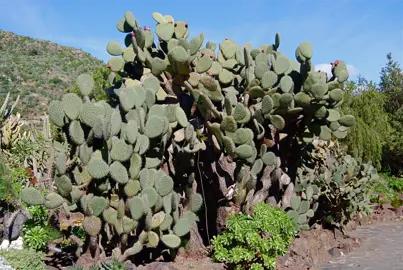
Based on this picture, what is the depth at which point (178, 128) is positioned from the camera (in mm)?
6242

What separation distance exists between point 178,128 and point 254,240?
1.62 m

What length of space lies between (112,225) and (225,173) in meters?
1.70

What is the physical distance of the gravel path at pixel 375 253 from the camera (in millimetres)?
7059

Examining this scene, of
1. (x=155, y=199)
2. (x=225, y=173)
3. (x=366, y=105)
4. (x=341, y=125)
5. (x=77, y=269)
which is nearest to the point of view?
(x=77, y=269)

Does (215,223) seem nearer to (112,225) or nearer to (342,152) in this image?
(112,225)

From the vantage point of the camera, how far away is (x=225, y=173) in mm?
6477

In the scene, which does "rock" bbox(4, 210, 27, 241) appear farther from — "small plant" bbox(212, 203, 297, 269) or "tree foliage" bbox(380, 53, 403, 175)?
"tree foliage" bbox(380, 53, 403, 175)

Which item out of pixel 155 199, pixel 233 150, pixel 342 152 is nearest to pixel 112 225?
pixel 155 199

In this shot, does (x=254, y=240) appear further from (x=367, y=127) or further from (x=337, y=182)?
(x=367, y=127)

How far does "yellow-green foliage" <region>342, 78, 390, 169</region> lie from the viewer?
1809cm

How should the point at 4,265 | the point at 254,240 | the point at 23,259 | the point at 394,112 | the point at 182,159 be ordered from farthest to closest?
1. the point at 394,112
2. the point at 182,159
3. the point at 254,240
4. the point at 23,259
5. the point at 4,265

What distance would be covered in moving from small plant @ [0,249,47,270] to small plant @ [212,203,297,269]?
199cm

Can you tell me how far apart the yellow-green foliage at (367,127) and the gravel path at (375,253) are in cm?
665

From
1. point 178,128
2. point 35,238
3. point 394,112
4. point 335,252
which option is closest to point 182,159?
point 178,128
